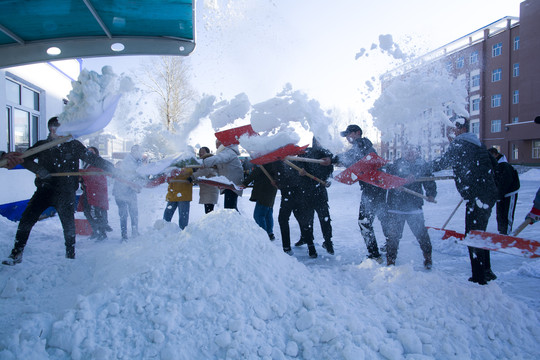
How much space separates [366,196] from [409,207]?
47 centimetres

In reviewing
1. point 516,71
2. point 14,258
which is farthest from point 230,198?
point 516,71

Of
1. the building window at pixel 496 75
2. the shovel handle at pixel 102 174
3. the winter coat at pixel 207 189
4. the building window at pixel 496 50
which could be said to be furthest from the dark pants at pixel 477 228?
the building window at pixel 496 50

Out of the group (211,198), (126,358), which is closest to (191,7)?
(211,198)

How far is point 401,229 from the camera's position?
3734mm

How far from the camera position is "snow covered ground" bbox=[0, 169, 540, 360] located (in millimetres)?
1871

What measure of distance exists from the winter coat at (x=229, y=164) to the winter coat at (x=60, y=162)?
1.53m

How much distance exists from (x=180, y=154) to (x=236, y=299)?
2.92 metres

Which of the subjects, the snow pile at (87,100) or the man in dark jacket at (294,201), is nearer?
the snow pile at (87,100)

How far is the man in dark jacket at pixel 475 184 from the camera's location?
3170 mm

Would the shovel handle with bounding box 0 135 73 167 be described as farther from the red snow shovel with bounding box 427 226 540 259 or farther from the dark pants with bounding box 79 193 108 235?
the red snow shovel with bounding box 427 226 540 259

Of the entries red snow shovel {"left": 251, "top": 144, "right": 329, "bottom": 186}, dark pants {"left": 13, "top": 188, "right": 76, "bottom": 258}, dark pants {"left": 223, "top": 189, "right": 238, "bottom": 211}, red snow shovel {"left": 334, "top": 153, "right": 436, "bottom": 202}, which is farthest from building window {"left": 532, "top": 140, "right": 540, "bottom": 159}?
dark pants {"left": 13, "top": 188, "right": 76, "bottom": 258}

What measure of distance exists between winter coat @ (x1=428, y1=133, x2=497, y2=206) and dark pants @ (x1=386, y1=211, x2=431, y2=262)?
0.58 meters

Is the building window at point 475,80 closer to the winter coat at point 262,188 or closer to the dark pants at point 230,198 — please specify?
the winter coat at point 262,188

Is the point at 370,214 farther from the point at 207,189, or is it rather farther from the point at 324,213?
the point at 207,189
